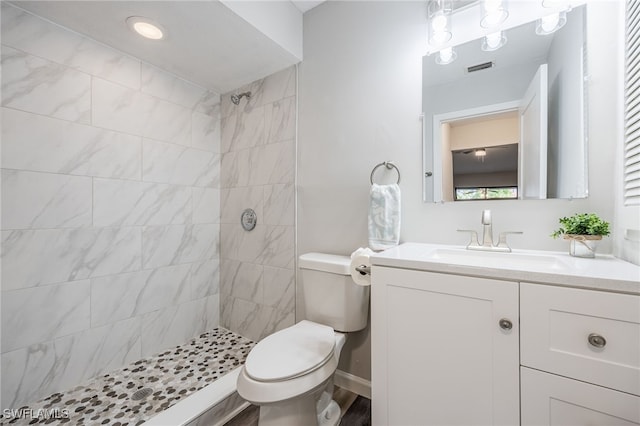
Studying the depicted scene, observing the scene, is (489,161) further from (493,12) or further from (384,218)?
(493,12)

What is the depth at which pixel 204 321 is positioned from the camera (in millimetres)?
2260

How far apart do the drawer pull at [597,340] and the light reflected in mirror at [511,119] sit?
25.1 inches

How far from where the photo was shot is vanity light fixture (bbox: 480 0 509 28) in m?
1.25

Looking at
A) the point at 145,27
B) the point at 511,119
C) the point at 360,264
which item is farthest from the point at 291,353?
the point at 145,27

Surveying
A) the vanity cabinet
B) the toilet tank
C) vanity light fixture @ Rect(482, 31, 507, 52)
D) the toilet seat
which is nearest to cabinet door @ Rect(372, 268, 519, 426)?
the vanity cabinet

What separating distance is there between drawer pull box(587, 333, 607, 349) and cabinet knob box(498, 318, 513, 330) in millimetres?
171

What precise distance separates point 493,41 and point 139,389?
2.59 m

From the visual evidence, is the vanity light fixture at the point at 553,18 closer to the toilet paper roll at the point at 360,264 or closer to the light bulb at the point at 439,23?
the light bulb at the point at 439,23

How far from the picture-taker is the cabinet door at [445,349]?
828 millimetres

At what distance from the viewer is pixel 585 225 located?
1.02 meters

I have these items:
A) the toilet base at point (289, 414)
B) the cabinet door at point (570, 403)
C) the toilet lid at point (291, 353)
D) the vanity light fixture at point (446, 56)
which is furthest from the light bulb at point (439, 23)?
the toilet base at point (289, 414)

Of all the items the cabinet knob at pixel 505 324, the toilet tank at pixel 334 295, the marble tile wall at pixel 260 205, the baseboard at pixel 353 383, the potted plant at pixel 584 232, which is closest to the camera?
the cabinet knob at pixel 505 324

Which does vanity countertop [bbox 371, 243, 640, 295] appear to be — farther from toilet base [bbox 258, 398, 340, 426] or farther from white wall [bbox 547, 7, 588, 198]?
toilet base [bbox 258, 398, 340, 426]

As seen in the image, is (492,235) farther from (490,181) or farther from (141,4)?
(141,4)
